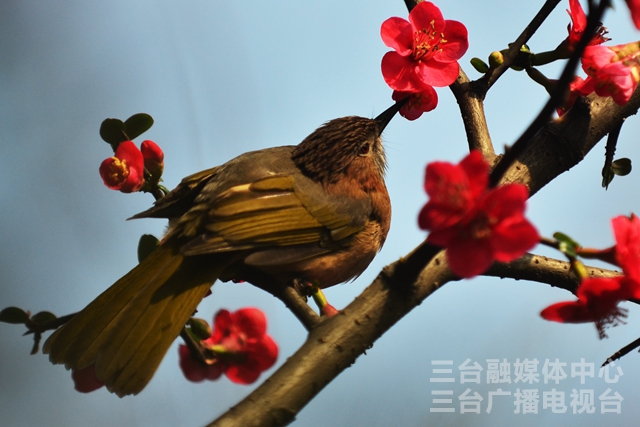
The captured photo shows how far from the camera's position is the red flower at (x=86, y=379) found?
7.01 ft

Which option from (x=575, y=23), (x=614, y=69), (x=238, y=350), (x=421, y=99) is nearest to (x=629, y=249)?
(x=614, y=69)

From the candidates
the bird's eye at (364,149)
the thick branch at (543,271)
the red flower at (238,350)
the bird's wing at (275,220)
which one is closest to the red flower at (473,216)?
the thick branch at (543,271)

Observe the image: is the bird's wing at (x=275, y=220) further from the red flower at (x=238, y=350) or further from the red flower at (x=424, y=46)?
the red flower at (x=424, y=46)

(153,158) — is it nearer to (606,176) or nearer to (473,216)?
(473,216)

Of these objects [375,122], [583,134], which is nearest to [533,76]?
[583,134]

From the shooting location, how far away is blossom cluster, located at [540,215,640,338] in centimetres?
156

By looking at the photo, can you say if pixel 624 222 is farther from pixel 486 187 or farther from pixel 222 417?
pixel 222 417

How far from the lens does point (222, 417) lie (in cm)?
146

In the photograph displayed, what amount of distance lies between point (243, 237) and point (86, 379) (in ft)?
2.49

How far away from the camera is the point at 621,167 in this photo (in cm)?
237

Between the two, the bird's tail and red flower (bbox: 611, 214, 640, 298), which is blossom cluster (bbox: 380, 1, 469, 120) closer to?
red flower (bbox: 611, 214, 640, 298)

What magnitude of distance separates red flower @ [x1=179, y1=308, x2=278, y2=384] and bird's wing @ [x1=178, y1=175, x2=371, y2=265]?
0.33 metres

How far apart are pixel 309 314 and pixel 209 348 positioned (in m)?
0.47

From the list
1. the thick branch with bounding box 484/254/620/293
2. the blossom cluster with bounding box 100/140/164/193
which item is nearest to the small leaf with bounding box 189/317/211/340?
the blossom cluster with bounding box 100/140/164/193
